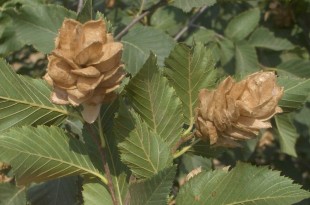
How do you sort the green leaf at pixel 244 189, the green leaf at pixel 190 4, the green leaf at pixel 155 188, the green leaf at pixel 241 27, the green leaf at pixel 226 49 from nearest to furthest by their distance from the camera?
the green leaf at pixel 155 188 → the green leaf at pixel 244 189 → the green leaf at pixel 190 4 → the green leaf at pixel 226 49 → the green leaf at pixel 241 27

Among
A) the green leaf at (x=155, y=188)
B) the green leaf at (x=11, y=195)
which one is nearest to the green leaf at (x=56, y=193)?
the green leaf at (x=11, y=195)

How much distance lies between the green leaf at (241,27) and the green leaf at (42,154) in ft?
5.23

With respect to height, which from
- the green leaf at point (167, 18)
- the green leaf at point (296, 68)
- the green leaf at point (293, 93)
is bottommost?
the green leaf at point (296, 68)

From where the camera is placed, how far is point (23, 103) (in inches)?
51.1

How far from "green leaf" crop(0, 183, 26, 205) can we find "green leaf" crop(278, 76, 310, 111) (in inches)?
37.7

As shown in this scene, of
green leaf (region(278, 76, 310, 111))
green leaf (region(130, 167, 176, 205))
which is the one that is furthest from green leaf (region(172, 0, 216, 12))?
green leaf (region(130, 167, 176, 205))

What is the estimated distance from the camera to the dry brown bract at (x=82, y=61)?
1062 millimetres

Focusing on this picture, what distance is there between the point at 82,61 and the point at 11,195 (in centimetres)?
96

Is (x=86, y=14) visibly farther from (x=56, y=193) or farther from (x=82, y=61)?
(x=56, y=193)

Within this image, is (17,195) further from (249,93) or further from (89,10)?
(249,93)

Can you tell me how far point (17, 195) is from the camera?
6.14 feet

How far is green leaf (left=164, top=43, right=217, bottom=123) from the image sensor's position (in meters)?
1.35

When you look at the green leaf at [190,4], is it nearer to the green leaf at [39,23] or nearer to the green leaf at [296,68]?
the green leaf at [39,23]

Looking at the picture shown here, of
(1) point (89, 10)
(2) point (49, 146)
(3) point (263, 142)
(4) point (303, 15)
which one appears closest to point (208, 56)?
(1) point (89, 10)
